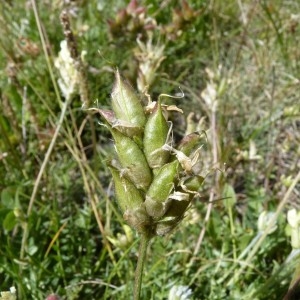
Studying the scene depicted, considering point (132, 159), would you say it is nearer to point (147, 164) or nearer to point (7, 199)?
point (147, 164)

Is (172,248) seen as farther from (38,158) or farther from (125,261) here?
(38,158)

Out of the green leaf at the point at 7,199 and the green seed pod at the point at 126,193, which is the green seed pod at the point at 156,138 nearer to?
the green seed pod at the point at 126,193

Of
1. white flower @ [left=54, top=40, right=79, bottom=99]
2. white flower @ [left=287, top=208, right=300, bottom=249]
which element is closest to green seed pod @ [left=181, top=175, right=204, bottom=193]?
white flower @ [left=287, top=208, right=300, bottom=249]

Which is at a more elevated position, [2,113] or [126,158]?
[126,158]

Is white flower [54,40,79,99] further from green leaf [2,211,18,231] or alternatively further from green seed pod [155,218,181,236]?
green seed pod [155,218,181,236]

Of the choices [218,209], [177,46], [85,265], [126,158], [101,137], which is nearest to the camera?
[126,158]

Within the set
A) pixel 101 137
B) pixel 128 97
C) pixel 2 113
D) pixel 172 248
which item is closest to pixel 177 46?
pixel 101 137

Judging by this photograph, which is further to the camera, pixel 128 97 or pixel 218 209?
pixel 218 209
